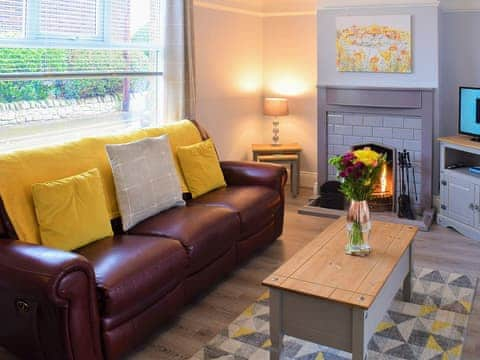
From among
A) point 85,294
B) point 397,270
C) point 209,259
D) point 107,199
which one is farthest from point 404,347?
point 107,199

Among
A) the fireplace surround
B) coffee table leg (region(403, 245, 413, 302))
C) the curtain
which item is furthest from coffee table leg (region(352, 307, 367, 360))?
the curtain

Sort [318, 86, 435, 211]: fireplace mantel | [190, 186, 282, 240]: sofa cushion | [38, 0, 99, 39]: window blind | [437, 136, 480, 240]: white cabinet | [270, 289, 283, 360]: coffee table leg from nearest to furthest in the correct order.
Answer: [270, 289, 283, 360]: coffee table leg, [38, 0, 99, 39]: window blind, [190, 186, 282, 240]: sofa cushion, [437, 136, 480, 240]: white cabinet, [318, 86, 435, 211]: fireplace mantel

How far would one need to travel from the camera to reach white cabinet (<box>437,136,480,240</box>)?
4.41 m

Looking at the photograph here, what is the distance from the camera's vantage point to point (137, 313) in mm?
2703

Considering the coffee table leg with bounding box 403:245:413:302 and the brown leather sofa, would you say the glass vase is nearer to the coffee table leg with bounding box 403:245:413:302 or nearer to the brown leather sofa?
the coffee table leg with bounding box 403:245:413:302

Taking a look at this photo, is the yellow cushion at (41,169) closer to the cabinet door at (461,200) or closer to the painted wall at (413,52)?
the painted wall at (413,52)

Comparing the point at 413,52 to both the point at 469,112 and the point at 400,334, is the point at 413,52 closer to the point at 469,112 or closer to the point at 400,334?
the point at 469,112

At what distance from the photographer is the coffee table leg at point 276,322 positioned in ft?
8.29

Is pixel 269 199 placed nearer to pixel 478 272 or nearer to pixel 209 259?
pixel 209 259

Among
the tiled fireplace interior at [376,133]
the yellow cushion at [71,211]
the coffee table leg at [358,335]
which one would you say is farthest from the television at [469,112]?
the yellow cushion at [71,211]

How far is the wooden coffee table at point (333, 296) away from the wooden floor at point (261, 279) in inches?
20.3

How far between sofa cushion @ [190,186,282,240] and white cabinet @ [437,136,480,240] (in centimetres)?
152

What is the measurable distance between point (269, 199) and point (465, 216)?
168 centimetres

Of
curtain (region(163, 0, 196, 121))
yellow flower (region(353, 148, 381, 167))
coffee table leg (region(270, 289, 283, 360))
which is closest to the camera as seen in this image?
coffee table leg (region(270, 289, 283, 360))
